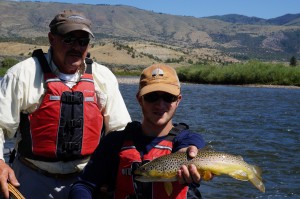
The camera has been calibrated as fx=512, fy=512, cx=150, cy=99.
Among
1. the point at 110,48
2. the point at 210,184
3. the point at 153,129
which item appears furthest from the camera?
the point at 110,48

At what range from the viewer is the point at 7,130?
3.11 metres

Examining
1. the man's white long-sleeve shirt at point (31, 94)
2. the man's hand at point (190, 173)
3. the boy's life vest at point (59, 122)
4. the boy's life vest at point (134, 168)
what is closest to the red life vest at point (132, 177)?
the boy's life vest at point (134, 168)

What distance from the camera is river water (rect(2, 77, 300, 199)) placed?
8398mm

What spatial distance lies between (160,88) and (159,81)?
0.20 feet

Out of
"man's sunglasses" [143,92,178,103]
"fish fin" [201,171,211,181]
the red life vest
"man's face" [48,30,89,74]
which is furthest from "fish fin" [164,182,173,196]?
"man's face" [48,30,89,74]

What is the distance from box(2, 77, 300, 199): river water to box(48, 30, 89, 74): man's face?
5156mm

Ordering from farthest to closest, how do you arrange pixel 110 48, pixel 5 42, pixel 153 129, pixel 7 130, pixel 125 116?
pixel 110 48 → pixel 5 42 → pixel 125 116 → pixel 7 130 → pixel 153 129

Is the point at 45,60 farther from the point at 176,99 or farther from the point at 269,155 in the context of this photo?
the point at 269,155

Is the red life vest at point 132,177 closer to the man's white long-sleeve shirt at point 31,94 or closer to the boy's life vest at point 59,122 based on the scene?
the boy's life vest at point 59,122

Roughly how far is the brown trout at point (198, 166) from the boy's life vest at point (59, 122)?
0.81 m

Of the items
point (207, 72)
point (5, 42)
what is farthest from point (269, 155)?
point (5, 42)

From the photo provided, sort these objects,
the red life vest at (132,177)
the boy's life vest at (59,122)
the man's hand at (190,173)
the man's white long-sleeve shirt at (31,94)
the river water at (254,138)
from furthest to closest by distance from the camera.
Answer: the river water at (254,138) < the boy's life vest at (59,122) < the man's white long-sleeve shirt at (31,94) < the red life vest at (132,177) < the man's hand at (190,173)

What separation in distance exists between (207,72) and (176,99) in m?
52.2

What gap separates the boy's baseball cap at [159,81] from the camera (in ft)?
8.84
